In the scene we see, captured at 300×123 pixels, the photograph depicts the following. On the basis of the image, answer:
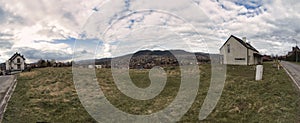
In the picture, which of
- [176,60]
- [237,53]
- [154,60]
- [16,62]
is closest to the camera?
[154,60]

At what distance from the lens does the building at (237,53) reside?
3791 centimetres

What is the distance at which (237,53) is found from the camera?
127 ft

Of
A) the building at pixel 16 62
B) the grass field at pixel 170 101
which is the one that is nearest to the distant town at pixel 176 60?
the building at pixel 16 62

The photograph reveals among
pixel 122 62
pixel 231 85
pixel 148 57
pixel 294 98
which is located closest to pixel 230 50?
pixel 148 57

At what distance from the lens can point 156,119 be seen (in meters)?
Answer: 13.3

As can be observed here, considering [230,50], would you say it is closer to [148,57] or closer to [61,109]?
[148,57]

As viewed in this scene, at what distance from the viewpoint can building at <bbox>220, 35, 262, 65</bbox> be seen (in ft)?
124

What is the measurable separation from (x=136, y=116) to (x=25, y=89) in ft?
40.1

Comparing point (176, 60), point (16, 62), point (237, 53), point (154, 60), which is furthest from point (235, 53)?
point (16, 62)

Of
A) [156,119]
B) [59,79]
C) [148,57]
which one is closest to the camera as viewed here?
[156,119]

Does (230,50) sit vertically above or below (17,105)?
above

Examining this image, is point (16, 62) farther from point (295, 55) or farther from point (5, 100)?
point (295, 55)

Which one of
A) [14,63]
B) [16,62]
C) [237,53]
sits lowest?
[14,63]

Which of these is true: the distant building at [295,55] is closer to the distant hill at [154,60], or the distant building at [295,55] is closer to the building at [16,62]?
the distant hill at [154,60]
